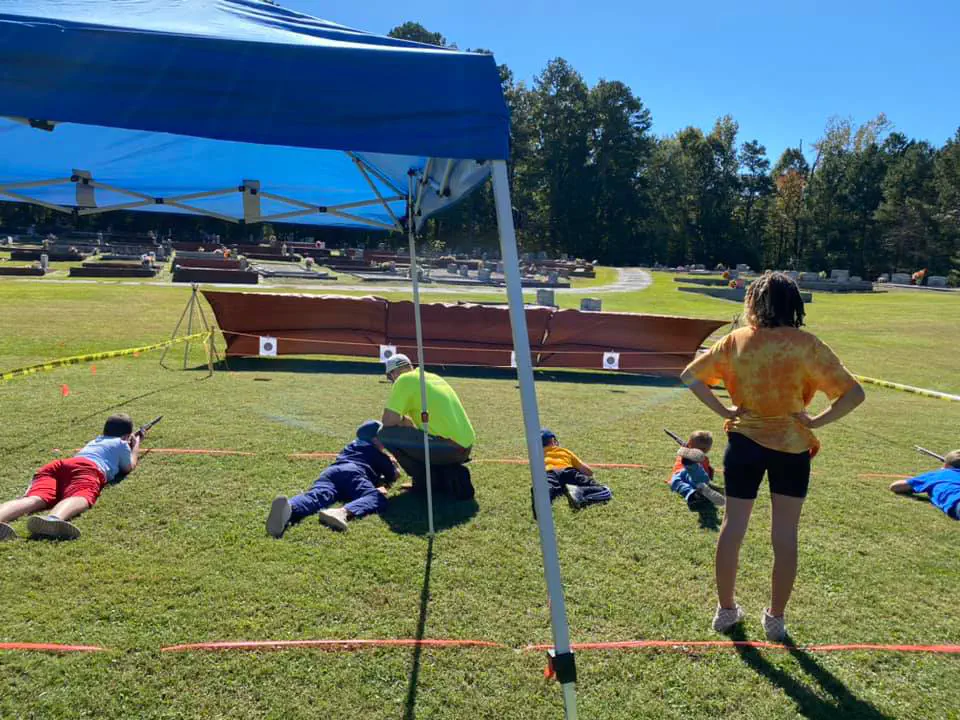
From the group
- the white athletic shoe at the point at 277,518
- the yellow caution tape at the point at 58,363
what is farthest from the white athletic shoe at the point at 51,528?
the yellow caution tape at the point at 58,363

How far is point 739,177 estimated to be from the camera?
81312 mm

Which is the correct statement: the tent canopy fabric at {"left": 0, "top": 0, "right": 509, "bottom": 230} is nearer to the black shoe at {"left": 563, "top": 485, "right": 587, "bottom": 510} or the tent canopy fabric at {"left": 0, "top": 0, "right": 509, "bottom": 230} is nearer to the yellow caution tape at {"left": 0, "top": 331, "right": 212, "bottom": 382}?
the black shoe at {"left": 563, "top": 485, "right": 587, "bottom": 510}

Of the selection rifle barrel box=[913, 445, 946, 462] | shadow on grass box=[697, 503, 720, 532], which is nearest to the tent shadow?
shadow on grass box=[697, 503, 720, 532]

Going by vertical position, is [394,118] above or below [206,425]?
above

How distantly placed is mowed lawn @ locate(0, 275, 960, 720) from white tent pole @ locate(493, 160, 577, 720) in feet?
1.74

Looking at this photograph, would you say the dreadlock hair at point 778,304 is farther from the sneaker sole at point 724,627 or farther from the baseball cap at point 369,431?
the baseball cap at point 369,431

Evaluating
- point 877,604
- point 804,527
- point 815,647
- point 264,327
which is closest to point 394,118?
point 815,647

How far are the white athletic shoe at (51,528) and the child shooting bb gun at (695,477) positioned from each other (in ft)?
15.7

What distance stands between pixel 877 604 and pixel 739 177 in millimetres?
86944

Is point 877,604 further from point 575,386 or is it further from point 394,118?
point 575,386

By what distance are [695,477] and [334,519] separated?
317 cm

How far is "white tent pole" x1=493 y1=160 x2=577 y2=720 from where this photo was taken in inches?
98.9

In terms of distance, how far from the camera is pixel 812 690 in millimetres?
3121

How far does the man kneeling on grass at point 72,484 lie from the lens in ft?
14.1
